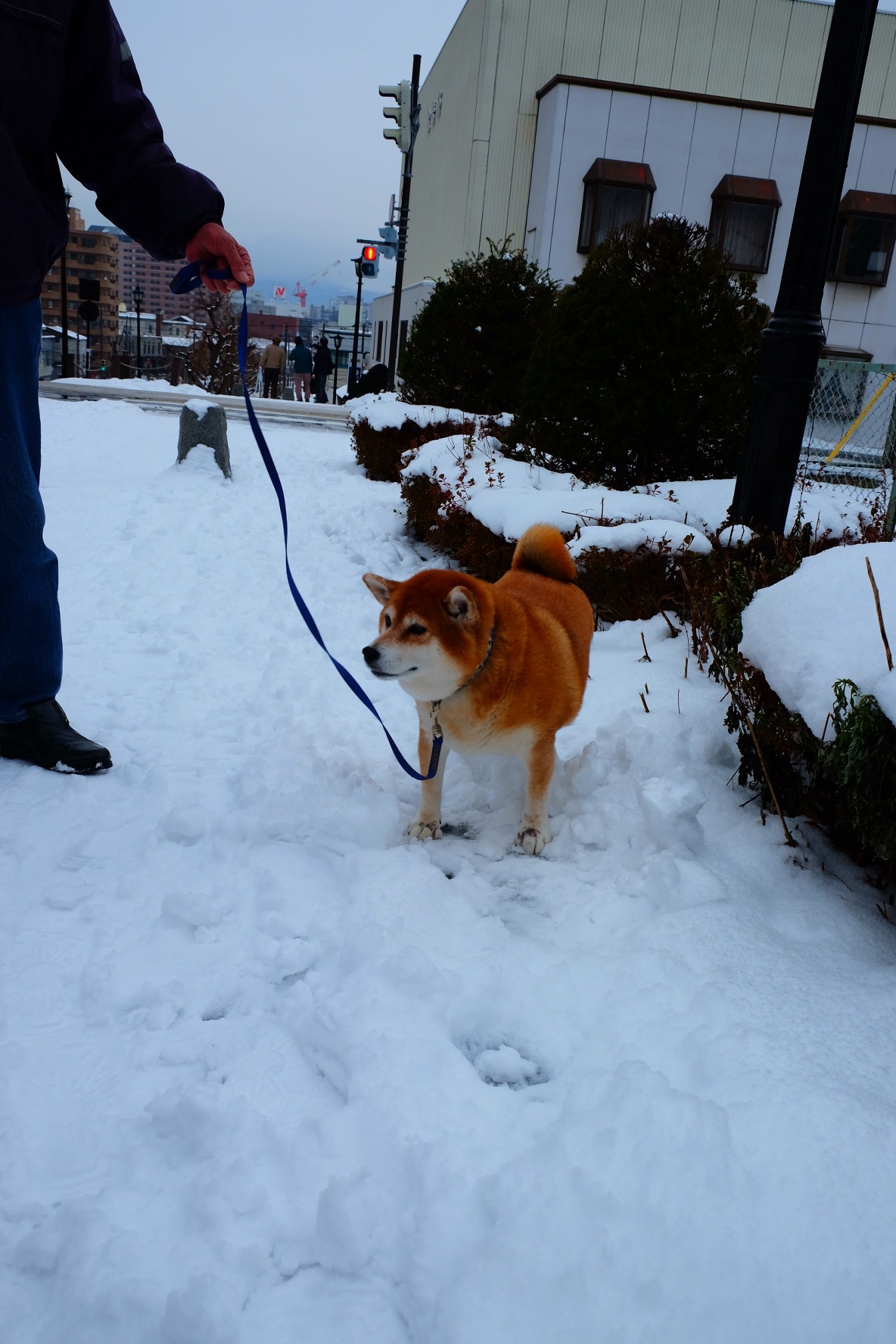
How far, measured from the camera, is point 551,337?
6.44 metres

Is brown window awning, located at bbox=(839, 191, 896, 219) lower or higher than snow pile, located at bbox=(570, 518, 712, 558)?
higher

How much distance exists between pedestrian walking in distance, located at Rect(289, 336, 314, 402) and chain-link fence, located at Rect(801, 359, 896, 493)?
19497 mm

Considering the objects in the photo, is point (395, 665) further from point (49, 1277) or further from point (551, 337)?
point (551, 337)

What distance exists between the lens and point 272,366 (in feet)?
82.3

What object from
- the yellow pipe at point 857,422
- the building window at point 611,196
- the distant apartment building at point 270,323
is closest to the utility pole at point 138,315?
the building window at point 611,196

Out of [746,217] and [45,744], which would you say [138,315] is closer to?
[746,217]

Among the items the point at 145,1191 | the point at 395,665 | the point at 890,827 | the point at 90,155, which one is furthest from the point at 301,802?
the point at 90,155

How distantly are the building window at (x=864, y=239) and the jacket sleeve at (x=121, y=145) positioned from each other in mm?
20158

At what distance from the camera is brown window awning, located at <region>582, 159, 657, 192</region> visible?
58.2 feet

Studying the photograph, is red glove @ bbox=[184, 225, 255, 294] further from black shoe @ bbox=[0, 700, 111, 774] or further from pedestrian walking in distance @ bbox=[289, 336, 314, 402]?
pedestrian walking in distance @ bbox=[289, 336, 314, 402]

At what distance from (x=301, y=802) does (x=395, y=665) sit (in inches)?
32.3

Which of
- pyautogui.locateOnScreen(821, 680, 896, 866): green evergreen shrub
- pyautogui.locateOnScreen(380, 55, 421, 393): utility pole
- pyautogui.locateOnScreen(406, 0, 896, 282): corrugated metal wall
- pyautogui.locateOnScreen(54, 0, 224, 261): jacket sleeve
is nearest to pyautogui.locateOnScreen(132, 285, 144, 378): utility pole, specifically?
pyautogui.locateOnScreen(380, 55, 421, 393): utility pole

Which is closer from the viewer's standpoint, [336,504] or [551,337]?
[551,337]

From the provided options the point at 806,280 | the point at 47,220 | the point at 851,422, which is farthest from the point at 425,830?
the point at 851,422
